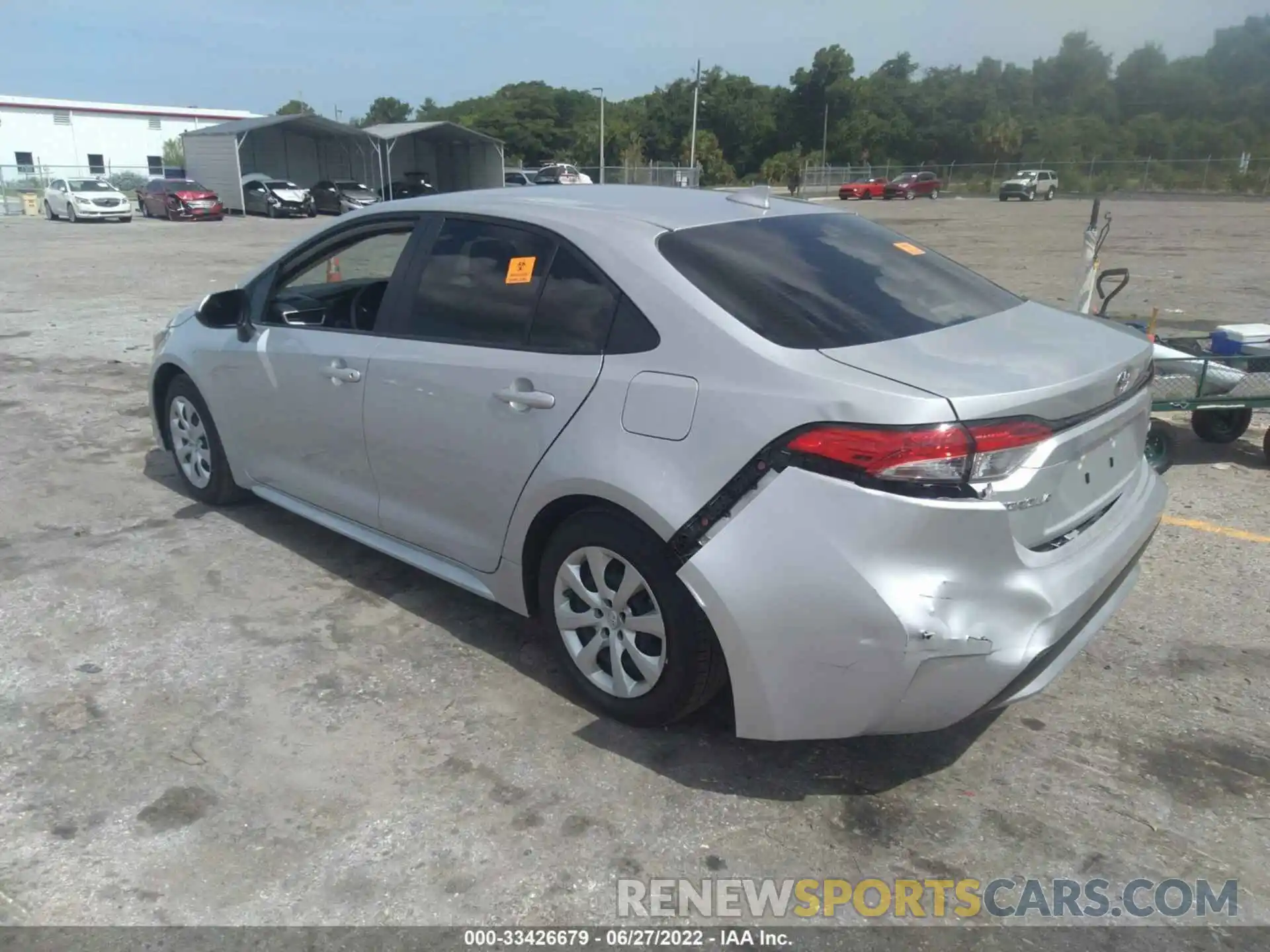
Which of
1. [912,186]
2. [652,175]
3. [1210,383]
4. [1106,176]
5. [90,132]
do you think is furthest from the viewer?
[90,132]

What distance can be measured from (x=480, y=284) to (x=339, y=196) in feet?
122

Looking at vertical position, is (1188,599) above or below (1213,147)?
below

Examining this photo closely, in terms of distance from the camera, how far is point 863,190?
55.1 metres

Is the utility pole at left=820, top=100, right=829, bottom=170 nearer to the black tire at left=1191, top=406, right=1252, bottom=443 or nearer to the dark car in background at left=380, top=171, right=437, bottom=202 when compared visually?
the dark car in background at left=380, top=171, right=437, bottom=202

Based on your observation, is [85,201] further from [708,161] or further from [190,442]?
[708,161]

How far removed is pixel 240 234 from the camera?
28.2 m

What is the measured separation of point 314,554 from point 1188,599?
4.00 meters

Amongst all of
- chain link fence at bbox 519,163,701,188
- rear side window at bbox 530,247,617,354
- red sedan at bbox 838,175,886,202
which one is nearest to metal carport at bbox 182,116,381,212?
chain link fence at bbox 519,163,701,188

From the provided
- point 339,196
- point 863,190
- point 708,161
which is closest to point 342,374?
point 339,196

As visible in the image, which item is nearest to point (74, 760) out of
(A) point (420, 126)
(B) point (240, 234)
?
(B) point (240, 234)

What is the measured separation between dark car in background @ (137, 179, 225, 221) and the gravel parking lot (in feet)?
110

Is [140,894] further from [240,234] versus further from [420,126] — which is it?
[420,126]

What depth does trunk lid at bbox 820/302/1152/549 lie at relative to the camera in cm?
262

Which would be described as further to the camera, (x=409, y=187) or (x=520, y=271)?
(x=409, y=187)
